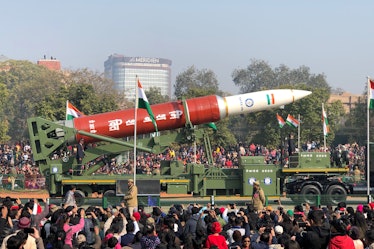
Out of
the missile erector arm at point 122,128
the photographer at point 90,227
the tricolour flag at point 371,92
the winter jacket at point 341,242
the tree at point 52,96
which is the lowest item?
the photographer at point 90,227

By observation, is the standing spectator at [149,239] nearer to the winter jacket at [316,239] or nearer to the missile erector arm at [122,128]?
the winter jacket at [316,239]

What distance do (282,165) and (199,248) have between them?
2058cm

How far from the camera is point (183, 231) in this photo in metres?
15.8

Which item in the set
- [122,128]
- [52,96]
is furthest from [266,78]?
[122,128]

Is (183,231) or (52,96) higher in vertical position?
(52,96)

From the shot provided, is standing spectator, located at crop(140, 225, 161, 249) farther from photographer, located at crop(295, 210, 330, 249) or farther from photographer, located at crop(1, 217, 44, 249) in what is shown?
photographer, located at crop(295, 210, 330, 249)

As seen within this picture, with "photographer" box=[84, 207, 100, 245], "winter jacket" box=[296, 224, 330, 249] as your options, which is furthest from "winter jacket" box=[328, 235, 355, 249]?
"photographer" box=[84, 207, 100, 245]

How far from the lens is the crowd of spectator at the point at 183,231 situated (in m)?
12.4

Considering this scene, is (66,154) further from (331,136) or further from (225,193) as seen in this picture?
(331,136)

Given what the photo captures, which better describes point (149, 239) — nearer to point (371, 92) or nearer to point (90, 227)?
point (90, 227)

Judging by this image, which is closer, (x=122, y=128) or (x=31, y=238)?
(x=31, y=238)

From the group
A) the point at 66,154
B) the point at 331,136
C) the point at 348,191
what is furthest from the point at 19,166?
the point at 331,136

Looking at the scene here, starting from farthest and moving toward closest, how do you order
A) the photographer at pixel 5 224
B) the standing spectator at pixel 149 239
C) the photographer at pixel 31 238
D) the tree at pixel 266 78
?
the tree at pixel 266 78, the photographer at pixel 5 224, the standing spectator at pixel 149 239, the photographer at pixel 31 238

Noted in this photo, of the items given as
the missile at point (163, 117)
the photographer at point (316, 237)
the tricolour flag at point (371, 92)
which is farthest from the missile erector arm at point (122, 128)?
the photographer at point (316, 237)
